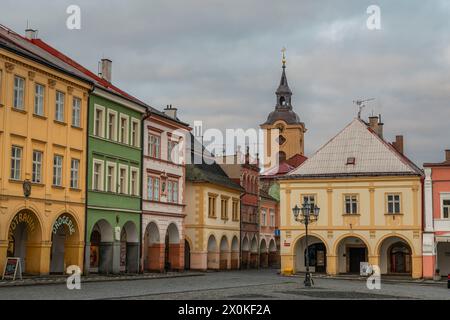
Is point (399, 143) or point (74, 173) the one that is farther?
point (399, 143)

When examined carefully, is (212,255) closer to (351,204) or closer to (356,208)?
Result: (351,204)

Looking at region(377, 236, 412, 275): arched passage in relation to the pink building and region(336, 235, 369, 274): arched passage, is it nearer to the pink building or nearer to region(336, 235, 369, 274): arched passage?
region(336, 235, 369, 274): arched passage

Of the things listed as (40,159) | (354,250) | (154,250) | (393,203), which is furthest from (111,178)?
(354,250)

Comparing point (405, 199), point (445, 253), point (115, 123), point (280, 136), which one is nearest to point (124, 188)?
point (115, 123)

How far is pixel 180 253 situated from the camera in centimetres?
5759

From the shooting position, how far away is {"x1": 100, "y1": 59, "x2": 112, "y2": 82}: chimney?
55.5m

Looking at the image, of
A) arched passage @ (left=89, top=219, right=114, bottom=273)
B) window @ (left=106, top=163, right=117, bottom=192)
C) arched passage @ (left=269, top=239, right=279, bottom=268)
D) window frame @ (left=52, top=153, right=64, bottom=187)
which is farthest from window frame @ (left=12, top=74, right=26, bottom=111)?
arched passage @ (left=269, top=239, right=279, bottom=268)

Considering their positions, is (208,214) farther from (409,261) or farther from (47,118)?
(47,118)

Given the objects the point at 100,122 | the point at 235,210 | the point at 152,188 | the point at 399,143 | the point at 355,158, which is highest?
the point at 399,143

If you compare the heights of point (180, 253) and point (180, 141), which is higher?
point (180, 141)

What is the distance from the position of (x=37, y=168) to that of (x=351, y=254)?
93.3 feet

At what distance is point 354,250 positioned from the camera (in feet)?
197

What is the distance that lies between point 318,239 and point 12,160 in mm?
29254

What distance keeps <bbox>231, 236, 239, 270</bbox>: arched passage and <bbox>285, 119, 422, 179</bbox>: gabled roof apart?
12947 millimetres
